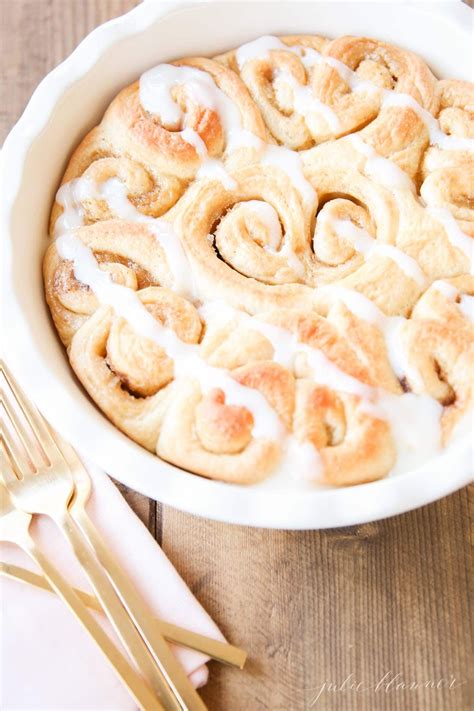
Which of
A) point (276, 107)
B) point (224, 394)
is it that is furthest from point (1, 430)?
point (276, 107)

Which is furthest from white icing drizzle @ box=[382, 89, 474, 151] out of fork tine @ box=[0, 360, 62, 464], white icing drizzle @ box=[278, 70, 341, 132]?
fork tine @ box=[0, 360, 62, 464]

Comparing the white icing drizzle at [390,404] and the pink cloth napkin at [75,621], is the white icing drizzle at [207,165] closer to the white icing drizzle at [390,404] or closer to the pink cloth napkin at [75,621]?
the white icing drizzle at [390,404]

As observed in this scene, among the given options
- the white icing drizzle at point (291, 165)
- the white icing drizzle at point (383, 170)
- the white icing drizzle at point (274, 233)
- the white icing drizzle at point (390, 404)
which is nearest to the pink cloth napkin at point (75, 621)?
the white icing drizzle at point (390, 404)

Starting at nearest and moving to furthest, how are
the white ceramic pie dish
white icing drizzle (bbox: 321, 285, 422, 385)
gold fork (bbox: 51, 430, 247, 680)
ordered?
the white ceramic pie dish, white icing drizzle (bbox: 321, 285, 422, 385), gold fork (bbox: 51, 430, 247, 680)

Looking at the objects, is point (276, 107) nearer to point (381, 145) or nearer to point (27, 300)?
point (381, 145)

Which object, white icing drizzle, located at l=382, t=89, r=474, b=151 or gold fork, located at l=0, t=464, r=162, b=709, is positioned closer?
gold fork, located at l=0, t=464, r=162, b=709

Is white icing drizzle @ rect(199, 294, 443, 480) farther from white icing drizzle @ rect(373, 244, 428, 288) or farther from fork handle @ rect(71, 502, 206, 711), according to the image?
fork handle @ rect(71, 502, 206, 711)

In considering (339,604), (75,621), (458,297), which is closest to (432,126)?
(458,297)
